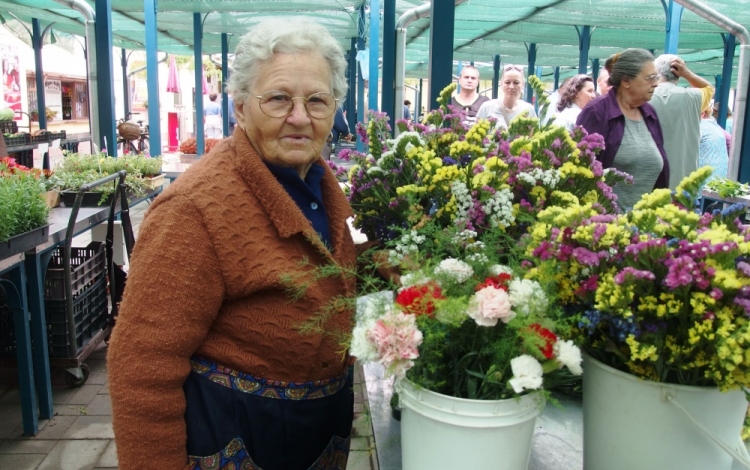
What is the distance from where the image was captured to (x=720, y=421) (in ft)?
3.25

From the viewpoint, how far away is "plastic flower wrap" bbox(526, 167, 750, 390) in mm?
898

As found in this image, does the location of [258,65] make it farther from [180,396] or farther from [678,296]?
[678,296]

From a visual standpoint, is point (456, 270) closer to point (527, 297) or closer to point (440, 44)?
point (527, 297)

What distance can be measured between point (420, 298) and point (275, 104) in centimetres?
59

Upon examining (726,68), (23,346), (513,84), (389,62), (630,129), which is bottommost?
(23,346)

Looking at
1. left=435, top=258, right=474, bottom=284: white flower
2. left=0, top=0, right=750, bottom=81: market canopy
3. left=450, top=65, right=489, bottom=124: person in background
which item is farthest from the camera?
left=0, top=0, right=750, bottom=81: market canopy

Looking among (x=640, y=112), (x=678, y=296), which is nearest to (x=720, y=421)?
(x=678, y=296)

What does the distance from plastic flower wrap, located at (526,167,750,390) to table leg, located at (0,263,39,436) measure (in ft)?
8.37

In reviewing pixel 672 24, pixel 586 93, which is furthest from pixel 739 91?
pixel 672 24

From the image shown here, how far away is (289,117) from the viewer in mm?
1384

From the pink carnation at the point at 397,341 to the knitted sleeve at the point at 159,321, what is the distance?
1.39 feet

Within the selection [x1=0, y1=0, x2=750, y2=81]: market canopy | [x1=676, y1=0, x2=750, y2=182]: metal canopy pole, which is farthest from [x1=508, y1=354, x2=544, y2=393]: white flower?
[x1=0, y1=0, x2=750, y2=81]: market canopy

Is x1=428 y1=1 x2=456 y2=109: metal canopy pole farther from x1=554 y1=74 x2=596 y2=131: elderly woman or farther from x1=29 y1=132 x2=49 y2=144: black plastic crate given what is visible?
x1=29 y1=132 x2=49 y2=144: black plastic crate

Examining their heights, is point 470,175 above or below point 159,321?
above
